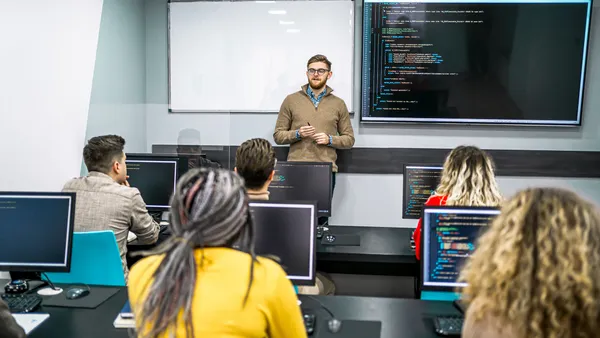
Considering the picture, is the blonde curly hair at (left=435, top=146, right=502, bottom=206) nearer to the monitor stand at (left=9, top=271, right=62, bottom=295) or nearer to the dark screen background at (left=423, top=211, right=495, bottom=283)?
the dark screen background at (left=423, top=211, right=495, bottom=283)

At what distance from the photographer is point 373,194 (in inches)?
185

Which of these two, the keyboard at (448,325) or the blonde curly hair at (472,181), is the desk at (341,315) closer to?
the keyboard at (448,325)

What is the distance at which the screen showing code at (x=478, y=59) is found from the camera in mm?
4301

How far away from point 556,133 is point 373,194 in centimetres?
170

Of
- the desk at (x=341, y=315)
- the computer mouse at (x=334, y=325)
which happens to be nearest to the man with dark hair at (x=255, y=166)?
the desk at (x=341, y=315)

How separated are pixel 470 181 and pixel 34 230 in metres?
1.81

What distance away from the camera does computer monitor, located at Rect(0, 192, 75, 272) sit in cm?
196

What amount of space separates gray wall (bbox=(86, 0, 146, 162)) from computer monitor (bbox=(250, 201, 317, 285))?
2313 mm

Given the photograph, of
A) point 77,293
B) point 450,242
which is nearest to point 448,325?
point 450,242

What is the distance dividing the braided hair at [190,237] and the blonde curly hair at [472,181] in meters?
1.33

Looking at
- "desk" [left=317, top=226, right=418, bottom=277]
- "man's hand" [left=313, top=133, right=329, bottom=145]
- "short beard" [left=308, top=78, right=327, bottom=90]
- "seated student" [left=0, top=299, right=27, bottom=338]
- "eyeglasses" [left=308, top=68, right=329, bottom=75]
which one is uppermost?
"eyeglasses" [left=308, top=68, right=329, bottom=75]

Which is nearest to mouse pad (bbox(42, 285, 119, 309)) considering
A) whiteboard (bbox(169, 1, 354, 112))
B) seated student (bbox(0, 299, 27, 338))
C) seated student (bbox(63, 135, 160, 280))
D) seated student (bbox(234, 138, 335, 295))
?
seated student (bbox(63, 135, 160, 280))

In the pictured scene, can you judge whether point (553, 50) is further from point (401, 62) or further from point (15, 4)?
point (15, 4)

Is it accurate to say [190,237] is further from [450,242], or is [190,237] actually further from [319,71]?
[319,71]
